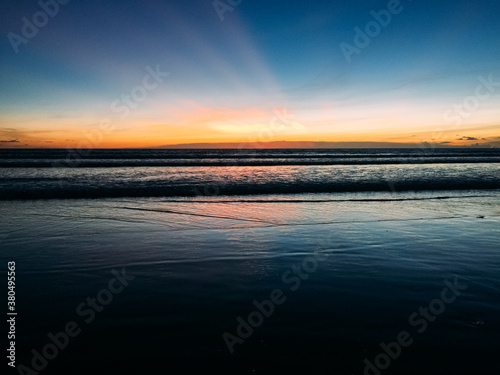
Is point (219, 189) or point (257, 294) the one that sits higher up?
point (257, 294)

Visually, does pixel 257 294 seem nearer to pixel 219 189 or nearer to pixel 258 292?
pixel 258 292

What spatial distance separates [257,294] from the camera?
488cm

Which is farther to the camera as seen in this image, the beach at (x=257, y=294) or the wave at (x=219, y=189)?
the wave at (x=219, y=189)

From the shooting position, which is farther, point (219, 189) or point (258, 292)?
point (219, 189)

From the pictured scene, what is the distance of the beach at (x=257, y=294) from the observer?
11.0 feet

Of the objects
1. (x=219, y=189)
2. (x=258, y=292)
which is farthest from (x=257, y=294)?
(x=219, y=189)

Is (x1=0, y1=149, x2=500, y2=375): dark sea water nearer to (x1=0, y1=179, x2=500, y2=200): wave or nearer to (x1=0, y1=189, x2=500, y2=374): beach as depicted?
(x1=0, y1=189, x2=500, y2=374): beach

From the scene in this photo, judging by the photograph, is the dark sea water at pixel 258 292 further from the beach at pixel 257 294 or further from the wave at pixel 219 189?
the wave at pixel 219 189

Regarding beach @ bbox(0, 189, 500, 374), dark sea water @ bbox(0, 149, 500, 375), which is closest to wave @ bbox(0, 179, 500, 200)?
dark sea water @ bbox(0, 149, 500, 375)

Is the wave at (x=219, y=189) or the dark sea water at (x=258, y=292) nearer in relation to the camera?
the dark sea water at (x=258, y=292)

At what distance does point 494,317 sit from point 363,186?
17.6 meters

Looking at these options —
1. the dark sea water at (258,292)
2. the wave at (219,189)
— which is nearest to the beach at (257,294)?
the dark sea water at (258,292)

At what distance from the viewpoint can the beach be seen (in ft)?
11.0

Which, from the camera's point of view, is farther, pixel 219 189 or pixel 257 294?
pixel 219 189
